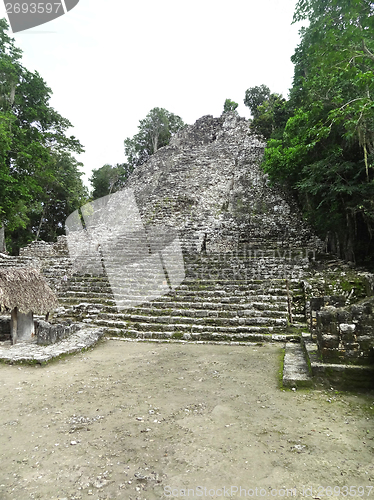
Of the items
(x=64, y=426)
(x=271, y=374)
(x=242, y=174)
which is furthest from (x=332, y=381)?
(x=242, y=174)

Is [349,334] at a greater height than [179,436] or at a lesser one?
greater

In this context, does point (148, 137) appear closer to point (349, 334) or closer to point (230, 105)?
point (230, 105)

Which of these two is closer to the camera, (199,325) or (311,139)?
(199,325)

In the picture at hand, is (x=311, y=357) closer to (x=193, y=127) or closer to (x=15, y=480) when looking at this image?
(x=15, y=480)

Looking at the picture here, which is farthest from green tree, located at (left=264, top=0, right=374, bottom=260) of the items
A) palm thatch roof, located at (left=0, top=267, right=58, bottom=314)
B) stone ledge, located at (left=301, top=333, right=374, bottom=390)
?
palm thatch roof, located at (left=0, top=267, right=58, bottom=314)

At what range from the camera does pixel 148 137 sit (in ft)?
102

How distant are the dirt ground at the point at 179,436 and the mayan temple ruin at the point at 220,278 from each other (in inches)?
28.1

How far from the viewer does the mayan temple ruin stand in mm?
3801

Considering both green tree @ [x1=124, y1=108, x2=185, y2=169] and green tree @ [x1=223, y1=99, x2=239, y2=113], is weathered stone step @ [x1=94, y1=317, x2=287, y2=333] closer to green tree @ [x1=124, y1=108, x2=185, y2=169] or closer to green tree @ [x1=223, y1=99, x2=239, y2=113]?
green tree @ [x1=124, y1=108, x2=185, y2=169]

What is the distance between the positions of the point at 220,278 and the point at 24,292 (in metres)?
5.17

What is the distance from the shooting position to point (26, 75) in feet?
41.4

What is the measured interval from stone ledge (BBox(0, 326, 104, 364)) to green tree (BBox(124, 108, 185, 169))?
1066 inches

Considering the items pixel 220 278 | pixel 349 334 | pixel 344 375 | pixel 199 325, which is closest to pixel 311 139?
pixel 220 278

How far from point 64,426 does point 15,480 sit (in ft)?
2.47
